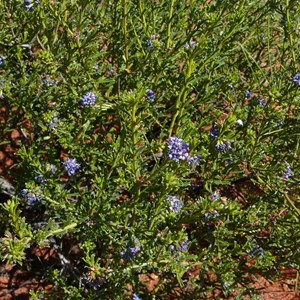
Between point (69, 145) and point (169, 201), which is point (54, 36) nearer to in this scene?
point (69, 145)

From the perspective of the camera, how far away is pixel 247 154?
8.28 feet

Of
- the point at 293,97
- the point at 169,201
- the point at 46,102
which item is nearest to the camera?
the point at 169,201

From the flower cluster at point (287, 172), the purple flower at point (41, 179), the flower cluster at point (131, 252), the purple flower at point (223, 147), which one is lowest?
the flower cluster at point (131, 252)

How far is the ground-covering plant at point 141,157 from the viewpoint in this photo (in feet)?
7.09

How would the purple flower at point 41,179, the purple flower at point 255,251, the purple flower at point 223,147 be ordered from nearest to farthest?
the purple flower at point 223,147 → the purple flower at point 41,179 → the purple flower at point 255,251

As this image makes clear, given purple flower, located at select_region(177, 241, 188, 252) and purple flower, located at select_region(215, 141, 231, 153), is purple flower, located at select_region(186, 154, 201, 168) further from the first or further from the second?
purple flower, located at select_region(177, 241, 188, 252)

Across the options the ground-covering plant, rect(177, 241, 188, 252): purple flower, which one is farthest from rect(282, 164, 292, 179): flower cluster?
rect(177, 241, 188, 252): purple flower

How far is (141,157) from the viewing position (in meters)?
2.33

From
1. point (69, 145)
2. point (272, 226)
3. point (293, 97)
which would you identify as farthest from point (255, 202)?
point (69, 145)

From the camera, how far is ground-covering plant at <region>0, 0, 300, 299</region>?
2.16 metres

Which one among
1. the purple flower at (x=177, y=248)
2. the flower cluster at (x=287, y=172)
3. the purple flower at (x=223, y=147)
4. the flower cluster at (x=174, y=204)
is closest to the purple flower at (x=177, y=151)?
the purple flower at (x=223, y=147)

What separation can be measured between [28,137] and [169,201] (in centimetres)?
134

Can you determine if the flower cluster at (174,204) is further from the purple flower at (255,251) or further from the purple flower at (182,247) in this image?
the purple flower at (255,251)

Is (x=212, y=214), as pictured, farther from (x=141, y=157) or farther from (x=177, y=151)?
(x=177, y=151)
